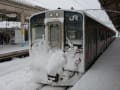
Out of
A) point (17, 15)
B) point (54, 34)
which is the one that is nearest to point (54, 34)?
point (54, 34)

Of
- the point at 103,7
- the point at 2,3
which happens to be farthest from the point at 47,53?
the point at 2,3

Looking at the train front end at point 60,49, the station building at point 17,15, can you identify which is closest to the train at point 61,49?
the train front end at point 60,49

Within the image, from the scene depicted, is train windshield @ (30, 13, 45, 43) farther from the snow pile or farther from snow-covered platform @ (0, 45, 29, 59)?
snow-covered platform @ (0, 45, 29, 59)

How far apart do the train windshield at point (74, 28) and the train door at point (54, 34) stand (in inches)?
9.4

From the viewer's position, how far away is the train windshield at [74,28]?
7.02m

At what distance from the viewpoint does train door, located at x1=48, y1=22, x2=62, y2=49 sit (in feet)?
23.7

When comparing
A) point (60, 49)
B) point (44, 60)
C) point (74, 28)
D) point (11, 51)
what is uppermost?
point (74, 28)

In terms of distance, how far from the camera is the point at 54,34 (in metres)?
7.29

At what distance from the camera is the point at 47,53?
729 cm

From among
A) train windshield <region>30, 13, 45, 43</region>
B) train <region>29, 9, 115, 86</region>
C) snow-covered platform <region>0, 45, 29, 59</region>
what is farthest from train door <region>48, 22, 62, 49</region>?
Answer: snow-covered platform <region>0, 45, 29, 59</region>

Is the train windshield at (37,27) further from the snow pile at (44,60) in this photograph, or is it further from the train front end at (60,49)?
the snow pile at (44,60)

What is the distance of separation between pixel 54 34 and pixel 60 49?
0.56 meters

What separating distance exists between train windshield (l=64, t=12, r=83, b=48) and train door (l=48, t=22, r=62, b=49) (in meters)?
0.24

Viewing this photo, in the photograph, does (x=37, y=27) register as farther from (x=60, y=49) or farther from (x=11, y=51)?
(x=11, y=51)
